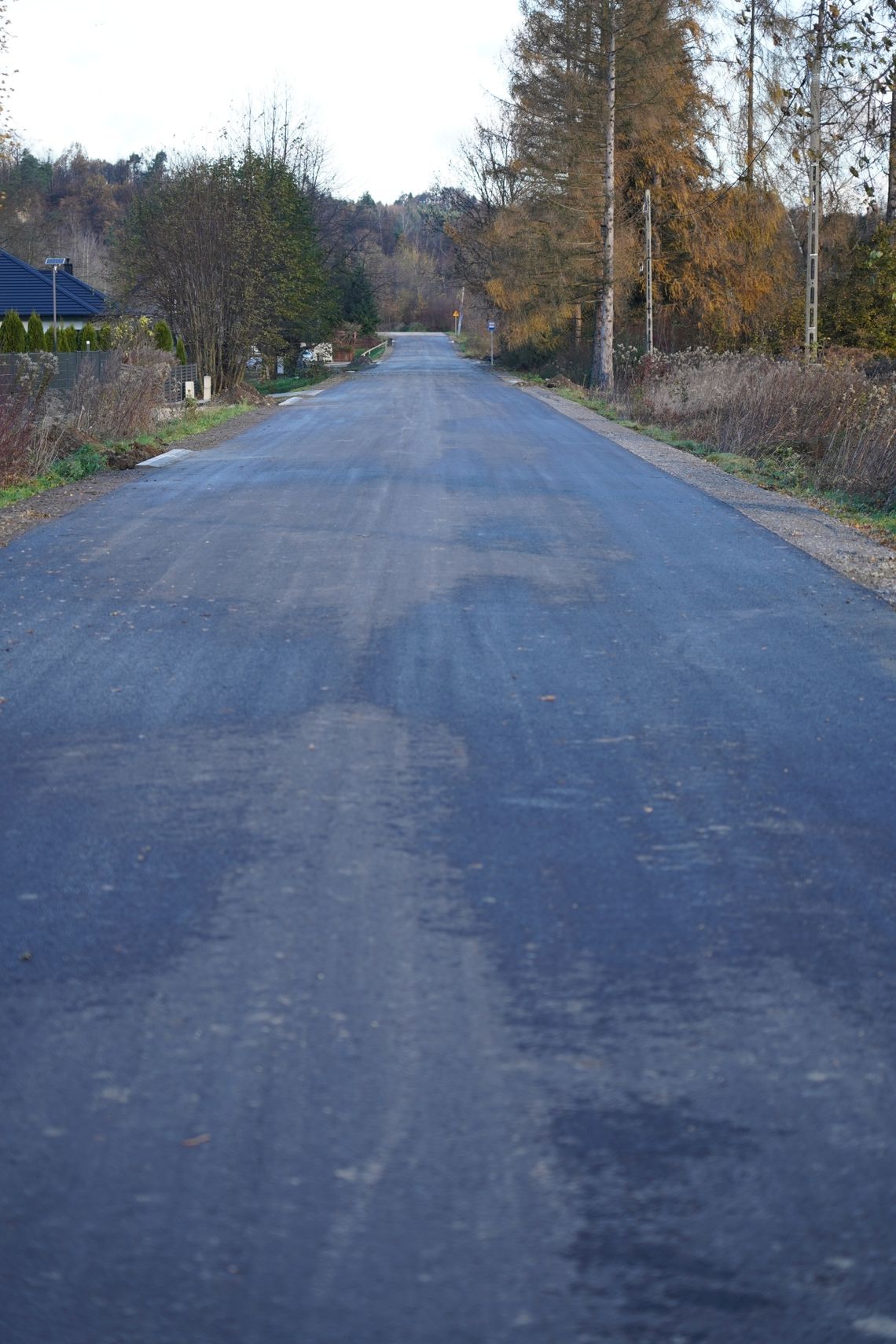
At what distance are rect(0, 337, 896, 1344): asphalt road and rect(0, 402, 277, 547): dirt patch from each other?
4704mm

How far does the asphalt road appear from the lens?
290 centimetres

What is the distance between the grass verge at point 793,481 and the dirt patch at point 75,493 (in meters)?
8.10

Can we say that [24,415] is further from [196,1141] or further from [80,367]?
[196,1141]

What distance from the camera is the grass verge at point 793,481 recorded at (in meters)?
14.0

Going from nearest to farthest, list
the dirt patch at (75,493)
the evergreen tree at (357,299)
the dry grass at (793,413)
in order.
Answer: the dirt patch at (75,493) → the dry grass at (793,413) → the evergreen tree at (357,299)

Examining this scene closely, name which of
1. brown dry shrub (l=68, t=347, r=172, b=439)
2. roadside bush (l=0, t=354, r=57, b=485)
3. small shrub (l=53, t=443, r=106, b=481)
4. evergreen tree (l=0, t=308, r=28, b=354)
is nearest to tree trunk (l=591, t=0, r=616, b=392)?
evergreen tree (l=0, t=308, r=28, b=354)

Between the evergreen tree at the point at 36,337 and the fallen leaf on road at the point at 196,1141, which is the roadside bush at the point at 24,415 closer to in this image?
the evergreen tree at the point at 36,337

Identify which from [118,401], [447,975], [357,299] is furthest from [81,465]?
[357,299]

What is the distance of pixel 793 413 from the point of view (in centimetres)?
1953

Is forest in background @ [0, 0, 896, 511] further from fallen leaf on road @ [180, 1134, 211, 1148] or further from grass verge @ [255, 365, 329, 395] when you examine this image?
fallen leaf on road @ [180, 1134, 211, 1148]

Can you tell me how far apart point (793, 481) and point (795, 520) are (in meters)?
3.78

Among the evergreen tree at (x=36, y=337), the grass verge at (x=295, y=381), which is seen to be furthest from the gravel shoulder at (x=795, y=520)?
the grass verge at (x=295, y=381)

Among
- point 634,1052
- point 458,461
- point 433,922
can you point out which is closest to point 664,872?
point 433,922

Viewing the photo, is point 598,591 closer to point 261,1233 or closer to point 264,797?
point 264,797
